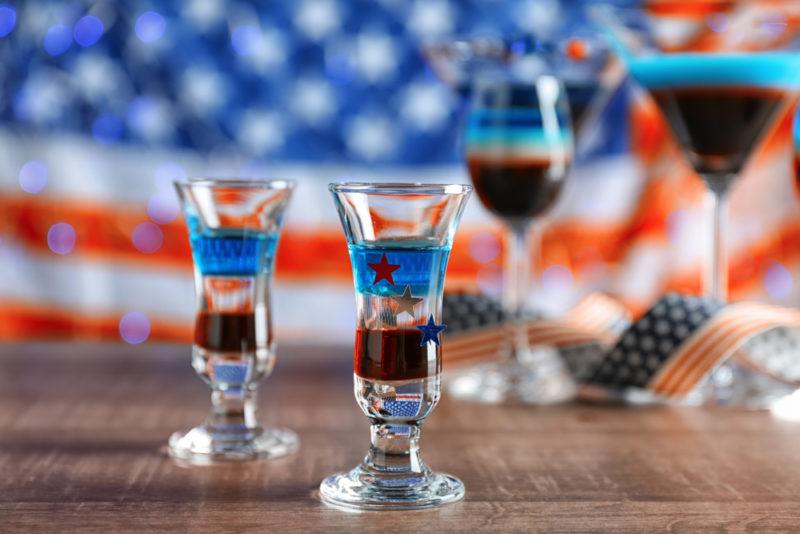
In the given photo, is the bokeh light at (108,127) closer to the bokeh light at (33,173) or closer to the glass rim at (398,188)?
the bokeh light at (33,173)

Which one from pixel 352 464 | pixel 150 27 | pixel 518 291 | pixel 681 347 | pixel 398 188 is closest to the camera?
pixel 398 188

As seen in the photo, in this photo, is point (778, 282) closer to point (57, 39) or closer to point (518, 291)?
point (518, 291)

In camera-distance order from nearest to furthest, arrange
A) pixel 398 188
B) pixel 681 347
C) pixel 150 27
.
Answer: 1. pixel 398 188
2. pixel 681 347
3. pixel 150 27

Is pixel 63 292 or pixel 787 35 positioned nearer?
pixel 787 35

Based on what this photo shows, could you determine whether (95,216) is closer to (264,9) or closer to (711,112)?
(264,9)

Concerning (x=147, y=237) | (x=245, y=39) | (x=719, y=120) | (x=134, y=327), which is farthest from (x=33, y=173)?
(x=719, y=120)

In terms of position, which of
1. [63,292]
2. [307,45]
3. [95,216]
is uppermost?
[307,45]

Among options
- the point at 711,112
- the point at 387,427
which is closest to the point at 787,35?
the point at 711,112
